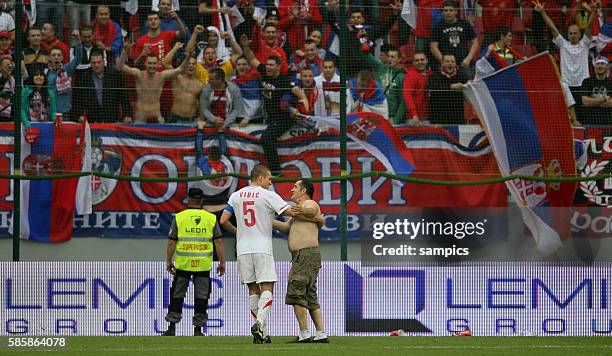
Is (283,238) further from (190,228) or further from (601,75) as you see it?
(601,75)

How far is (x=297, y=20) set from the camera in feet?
55.3

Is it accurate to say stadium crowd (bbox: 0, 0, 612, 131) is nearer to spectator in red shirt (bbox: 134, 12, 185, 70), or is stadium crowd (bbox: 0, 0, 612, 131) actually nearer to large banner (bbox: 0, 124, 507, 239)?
spectator in red shirt (bbox: 134, 12, 185, 70)

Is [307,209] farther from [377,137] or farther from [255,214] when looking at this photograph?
[377,137]

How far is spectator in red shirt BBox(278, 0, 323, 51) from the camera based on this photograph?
16781 millimetres

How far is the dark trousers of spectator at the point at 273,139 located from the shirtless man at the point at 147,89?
4.62 feet

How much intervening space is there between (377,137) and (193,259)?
3.19 metres

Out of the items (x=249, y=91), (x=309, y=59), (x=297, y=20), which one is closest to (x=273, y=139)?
(x=249, y=91)

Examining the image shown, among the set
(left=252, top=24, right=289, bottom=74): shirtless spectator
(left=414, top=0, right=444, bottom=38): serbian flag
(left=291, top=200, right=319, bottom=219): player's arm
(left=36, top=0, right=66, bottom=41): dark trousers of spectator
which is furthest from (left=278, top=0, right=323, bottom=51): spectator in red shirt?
(left=291, top=200, right=319, bottom=219): player's arm

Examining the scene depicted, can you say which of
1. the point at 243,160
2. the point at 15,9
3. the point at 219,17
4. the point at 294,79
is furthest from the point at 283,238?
the point at 15,9

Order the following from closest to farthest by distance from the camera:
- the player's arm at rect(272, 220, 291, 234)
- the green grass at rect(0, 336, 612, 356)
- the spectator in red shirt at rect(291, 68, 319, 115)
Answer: the green grass at rect(0, 336, 612, 356), the player's arm at rect(272, 220, 291, 234), the spectator in red shirt at rect(291, 68, 319, 115)

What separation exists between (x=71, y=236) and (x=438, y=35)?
5643mm

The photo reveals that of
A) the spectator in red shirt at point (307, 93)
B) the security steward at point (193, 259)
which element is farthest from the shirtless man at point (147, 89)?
the security steward at point (193, 259)

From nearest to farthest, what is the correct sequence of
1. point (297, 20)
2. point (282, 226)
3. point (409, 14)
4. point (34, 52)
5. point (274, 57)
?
point (282, 226), point (34, 52), point (409, 14), point (274, 57), point (297, 20)

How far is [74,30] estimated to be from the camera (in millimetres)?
16250
